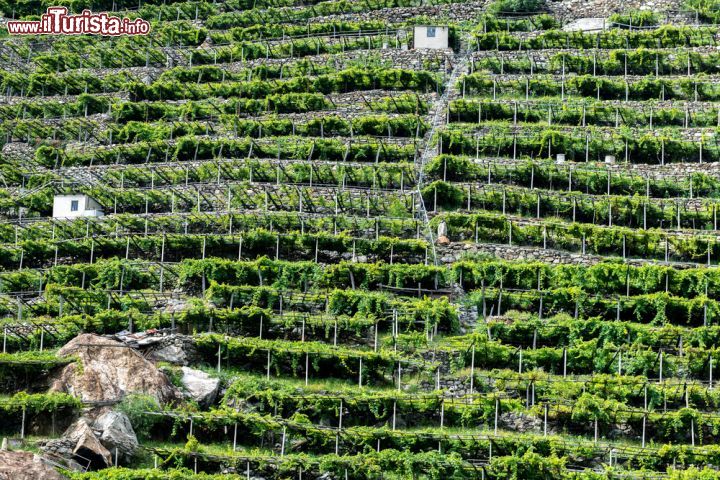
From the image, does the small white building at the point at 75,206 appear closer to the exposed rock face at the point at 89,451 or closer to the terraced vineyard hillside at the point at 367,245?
the terraced vineyard hillside at the point at 367,245

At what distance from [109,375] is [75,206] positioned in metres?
13.7

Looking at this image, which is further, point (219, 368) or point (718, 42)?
point (718, 42)

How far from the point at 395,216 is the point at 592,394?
11432 millimetres

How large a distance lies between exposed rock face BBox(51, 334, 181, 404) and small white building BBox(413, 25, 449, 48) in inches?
951

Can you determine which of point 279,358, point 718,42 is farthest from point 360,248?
point 718,42

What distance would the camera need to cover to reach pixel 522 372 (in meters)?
40.2

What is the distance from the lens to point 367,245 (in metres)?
45.2

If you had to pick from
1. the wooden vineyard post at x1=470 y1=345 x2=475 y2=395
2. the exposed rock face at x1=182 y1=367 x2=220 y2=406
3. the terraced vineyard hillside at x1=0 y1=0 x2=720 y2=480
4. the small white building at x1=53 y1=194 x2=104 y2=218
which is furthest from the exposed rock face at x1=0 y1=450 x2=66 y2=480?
the small white building at x1=53 y1=194 x2=104 y2=218

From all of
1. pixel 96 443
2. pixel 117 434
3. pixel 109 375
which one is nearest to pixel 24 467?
pixel 96 443

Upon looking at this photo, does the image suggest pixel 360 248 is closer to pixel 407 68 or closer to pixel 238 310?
pixel 238 310

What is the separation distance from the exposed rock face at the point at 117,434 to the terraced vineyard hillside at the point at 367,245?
0.08 metres
